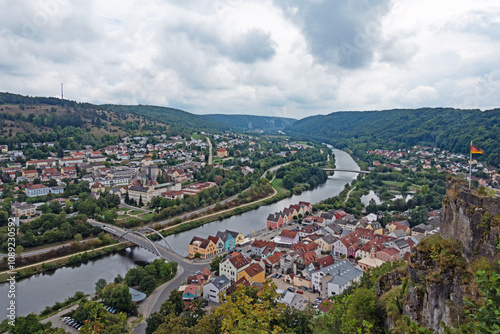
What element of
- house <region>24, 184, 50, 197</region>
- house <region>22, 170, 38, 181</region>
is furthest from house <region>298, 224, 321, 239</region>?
house <region>22, 170, 38, 181</region>

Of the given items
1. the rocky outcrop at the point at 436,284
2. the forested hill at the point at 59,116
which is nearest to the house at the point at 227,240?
the rocky outcrop at the point at 436,284

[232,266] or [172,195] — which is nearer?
[232,266]

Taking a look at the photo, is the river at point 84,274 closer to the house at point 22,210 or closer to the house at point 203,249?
the house at point 203,249

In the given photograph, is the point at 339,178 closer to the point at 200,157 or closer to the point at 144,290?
the point at 200,157

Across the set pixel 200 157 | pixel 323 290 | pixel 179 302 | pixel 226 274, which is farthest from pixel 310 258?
pixel 200 157

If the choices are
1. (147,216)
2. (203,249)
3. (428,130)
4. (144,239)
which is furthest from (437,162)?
(144,239)

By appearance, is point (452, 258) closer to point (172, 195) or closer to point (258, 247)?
point (258, 247)
